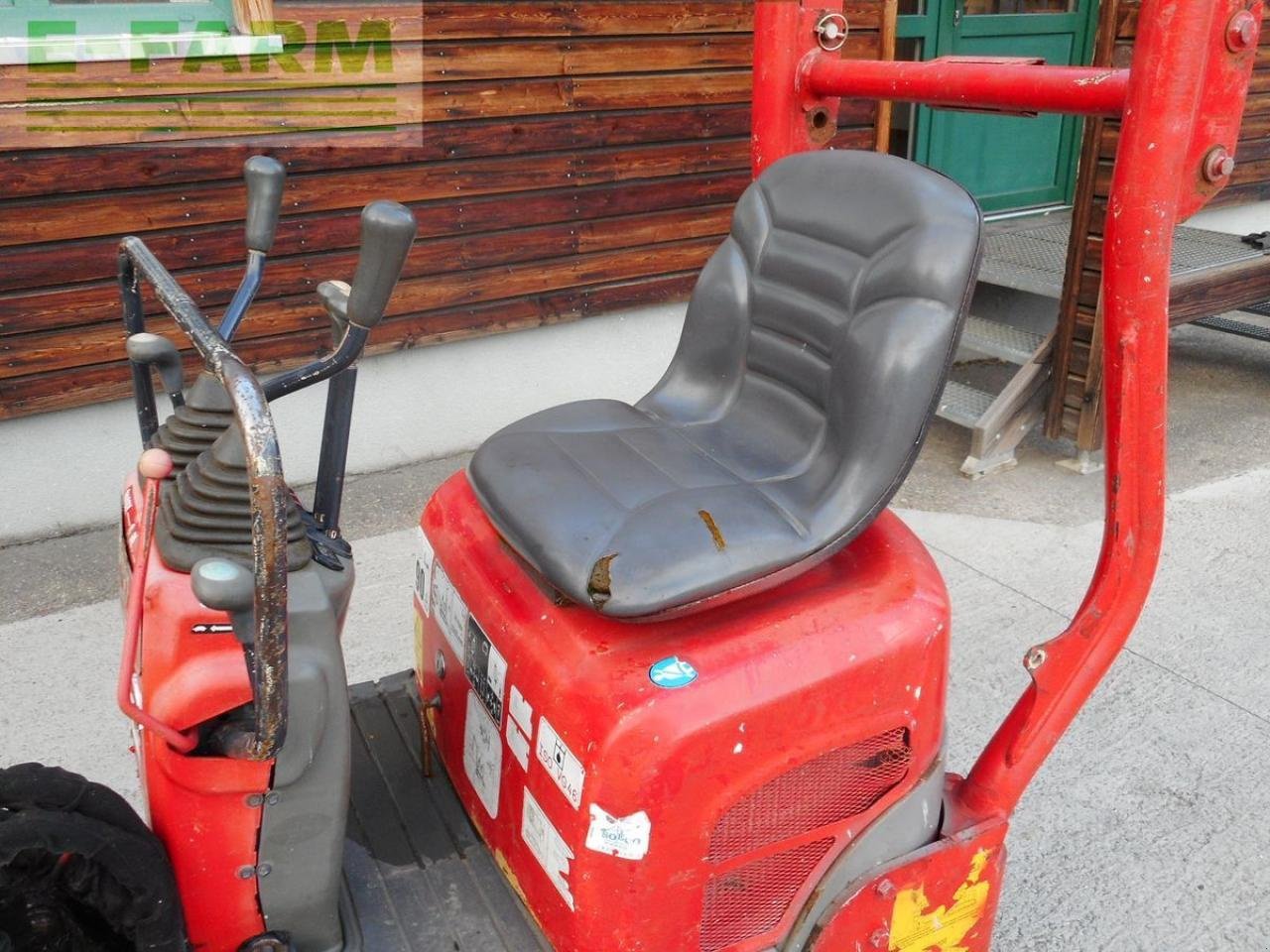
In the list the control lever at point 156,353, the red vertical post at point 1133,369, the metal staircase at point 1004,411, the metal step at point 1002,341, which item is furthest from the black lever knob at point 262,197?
the metal step at point 1002,341

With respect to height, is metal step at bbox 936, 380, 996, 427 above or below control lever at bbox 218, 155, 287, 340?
below

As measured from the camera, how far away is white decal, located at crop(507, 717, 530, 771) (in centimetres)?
161

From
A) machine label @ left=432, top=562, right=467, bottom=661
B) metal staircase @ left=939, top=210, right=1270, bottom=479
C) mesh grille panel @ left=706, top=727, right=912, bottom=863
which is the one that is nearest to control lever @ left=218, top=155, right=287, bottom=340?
machine label @ left=432, top=562, right=467, bottom=661

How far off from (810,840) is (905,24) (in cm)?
498

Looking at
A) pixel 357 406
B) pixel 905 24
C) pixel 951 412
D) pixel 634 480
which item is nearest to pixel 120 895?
pixel 634 480

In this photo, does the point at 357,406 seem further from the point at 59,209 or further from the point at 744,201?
the point at 744,201

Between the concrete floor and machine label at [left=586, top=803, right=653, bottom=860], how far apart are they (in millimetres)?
1095

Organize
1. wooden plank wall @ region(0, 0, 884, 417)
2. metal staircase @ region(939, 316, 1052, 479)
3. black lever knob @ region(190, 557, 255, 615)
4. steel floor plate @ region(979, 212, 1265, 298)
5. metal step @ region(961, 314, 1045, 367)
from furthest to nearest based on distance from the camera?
steel floor plate @ region(979, 212, 1265, 298) < metal step @ region(961, 314, 1045, 367) < metal staircase @ region(939, 316, 1052, 479) < wooden plank wall @ region(0, 0, 884, 417) < black lever knob @ region(190, 557, 255, 615)

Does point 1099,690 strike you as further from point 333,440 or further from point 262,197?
point 262,197

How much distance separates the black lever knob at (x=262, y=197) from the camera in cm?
166

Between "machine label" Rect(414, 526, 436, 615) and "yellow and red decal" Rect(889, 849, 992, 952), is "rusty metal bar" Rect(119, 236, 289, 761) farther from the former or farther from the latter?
"yellow and red decal" Rect(889, 849, 992, 952)

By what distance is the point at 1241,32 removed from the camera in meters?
1.44

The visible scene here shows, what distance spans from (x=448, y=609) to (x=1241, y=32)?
1454 millimetres

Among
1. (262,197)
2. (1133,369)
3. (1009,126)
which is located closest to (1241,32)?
(1133,369)
